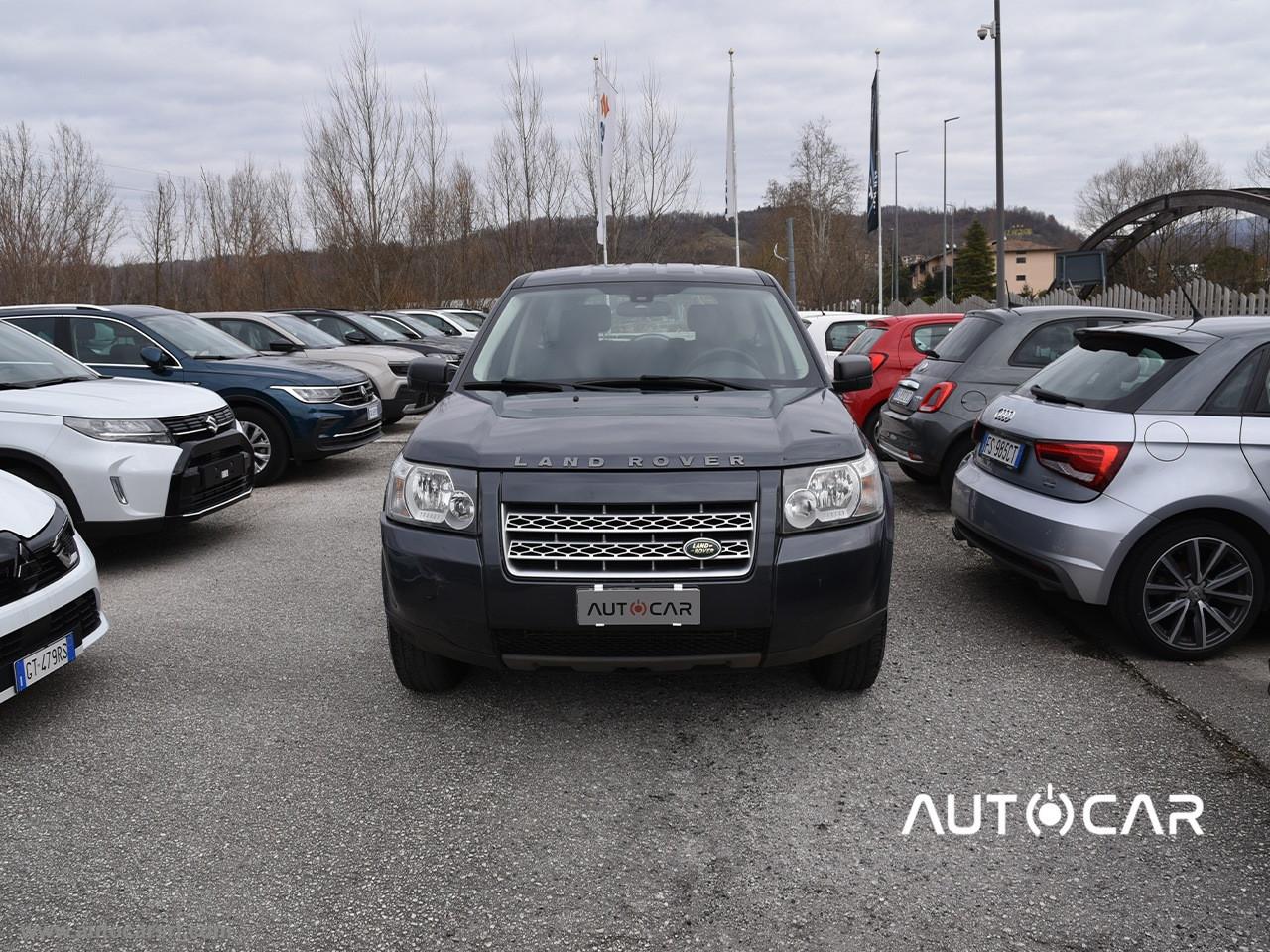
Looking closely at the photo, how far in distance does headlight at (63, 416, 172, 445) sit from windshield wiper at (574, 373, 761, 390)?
3578mm

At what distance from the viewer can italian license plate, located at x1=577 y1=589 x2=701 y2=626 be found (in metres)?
3.59

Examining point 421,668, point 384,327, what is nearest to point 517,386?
point 421,668

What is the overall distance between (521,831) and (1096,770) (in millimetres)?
1972

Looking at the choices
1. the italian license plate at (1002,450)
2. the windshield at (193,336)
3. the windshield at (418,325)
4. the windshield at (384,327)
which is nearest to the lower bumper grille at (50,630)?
the italian license plate at (1002,450)

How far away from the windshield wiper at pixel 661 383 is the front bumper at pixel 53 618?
2.27m

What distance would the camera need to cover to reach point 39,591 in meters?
4.24

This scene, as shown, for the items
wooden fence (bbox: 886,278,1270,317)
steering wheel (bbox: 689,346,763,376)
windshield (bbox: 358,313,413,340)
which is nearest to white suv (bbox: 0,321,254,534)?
steering wheel (bbox: 689,346,763,376)

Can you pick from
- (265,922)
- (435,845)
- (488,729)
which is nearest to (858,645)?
(488,729)

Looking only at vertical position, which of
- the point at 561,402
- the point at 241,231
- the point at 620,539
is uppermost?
the point at 241,231

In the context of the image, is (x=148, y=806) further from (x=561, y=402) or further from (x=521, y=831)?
(x=561, y=402)

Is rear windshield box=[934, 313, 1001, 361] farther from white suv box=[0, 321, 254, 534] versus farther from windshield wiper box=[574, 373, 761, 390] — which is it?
white suv box=[0, 321, 254, 534]

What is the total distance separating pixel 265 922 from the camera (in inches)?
112

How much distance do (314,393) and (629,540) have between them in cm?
755

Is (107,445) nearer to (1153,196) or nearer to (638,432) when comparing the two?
(638,432)
